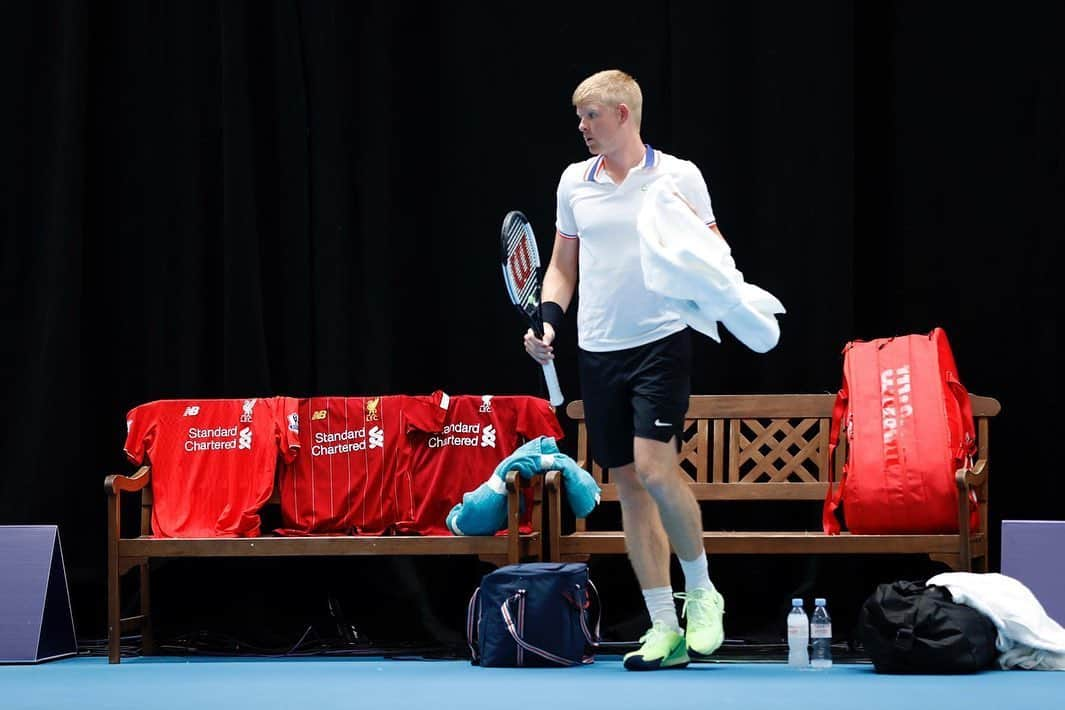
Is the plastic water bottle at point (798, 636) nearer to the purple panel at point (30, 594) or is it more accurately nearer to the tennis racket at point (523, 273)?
the tennis racket at point (523, 273)

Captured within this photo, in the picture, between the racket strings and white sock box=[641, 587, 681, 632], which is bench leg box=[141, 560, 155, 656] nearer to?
the racket strings

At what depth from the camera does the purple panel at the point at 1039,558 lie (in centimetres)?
509

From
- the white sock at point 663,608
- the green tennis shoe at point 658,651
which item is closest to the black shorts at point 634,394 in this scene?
the white sock at point 663,608

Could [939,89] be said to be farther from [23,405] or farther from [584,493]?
[23,405]

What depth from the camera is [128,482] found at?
559 centimetres

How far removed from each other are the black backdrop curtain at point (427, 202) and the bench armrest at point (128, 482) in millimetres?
545

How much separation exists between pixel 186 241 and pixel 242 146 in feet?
1.52

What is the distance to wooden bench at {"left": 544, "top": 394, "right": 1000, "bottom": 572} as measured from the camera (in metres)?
5.31

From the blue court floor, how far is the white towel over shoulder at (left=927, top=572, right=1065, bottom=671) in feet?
0.35

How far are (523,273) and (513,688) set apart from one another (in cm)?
136

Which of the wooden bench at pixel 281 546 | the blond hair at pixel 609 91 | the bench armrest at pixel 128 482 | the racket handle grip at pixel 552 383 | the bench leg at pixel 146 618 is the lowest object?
the bench leg at pixel 146 618

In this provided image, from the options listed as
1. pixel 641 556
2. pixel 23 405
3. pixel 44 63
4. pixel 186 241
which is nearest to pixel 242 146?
pixel 186 241

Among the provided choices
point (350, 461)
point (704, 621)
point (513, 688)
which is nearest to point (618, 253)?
point (704, 621)

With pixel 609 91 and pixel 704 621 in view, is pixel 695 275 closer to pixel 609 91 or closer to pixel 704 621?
pixel 609 91
